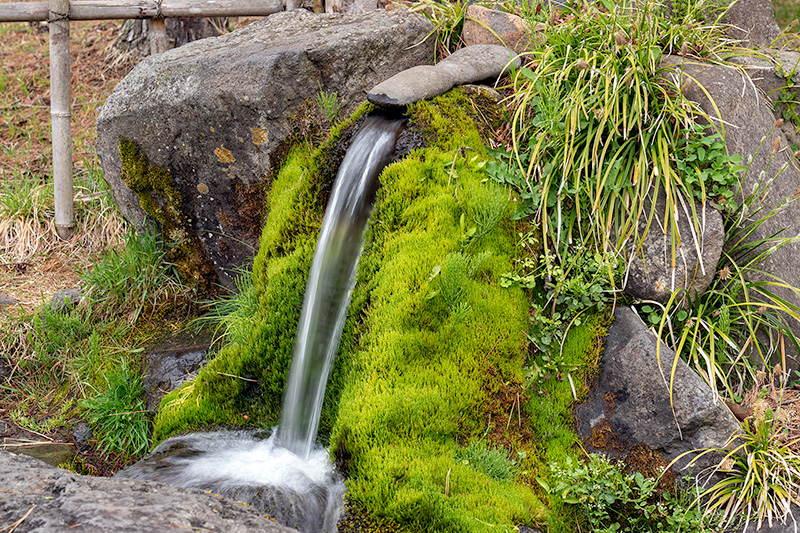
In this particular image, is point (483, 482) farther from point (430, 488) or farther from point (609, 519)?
point (609, 519)

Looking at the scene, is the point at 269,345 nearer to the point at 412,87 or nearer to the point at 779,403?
the point at 412,87

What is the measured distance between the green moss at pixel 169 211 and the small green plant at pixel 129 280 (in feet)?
0.44

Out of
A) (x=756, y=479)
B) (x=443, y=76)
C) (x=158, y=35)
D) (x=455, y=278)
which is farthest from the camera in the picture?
(x=158, y=35)

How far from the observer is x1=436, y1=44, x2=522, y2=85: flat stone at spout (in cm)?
391

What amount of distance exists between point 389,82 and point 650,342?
2069 millimetres

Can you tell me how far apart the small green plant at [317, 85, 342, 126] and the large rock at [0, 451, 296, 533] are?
2554 mm

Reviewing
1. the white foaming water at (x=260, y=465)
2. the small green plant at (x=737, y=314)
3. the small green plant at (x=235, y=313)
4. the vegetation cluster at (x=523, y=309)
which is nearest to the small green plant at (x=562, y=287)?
the vegetation cluster at (x=523, y=309)

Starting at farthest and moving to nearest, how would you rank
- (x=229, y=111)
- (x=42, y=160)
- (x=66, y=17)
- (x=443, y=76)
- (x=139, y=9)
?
(x=42, y=160)
(x=139, y=9)
(x=66, y=17)
(x=229, y=111)
(x=443, y=76)

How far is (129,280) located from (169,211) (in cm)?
66

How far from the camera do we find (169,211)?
482cm

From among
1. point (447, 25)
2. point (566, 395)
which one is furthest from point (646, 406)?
point (447, 25)

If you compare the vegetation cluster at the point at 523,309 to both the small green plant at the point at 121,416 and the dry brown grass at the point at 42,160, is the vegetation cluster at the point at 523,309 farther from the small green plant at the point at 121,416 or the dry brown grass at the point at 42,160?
the dry brown grass at the point at 42,160

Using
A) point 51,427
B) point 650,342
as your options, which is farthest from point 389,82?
point 51,427

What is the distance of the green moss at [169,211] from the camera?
4668 millimetres
